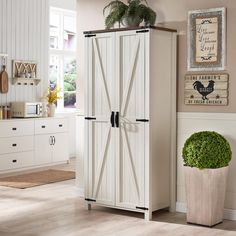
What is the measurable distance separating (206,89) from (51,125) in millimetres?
3810

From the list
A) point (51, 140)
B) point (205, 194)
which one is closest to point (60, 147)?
point (51, 140)

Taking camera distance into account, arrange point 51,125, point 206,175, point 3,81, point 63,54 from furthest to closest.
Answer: point 63,54 → point 51,125 → point 3,81 → point 206,175

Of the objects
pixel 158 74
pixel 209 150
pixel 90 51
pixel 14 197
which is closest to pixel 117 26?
pixel 90 51

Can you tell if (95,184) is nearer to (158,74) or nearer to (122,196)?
(122,196)

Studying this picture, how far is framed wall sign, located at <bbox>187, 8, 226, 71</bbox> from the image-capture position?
5.16 meters

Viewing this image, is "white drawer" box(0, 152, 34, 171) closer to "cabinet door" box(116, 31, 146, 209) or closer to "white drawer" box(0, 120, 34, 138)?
"white drawer" box(0, 120, 34, 138)

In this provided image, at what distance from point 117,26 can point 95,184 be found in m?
1.69

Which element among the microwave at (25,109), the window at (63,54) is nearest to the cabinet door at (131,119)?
the microwave at (25,109)

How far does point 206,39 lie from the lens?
17.2ft

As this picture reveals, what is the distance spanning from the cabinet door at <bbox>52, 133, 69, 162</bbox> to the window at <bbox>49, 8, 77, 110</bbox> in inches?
45.8

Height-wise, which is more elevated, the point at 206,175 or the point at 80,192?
the point at 206,175

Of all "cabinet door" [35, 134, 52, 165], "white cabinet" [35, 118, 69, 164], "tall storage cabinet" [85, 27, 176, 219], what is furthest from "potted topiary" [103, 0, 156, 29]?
"cabinet door" [35, 134, 52, 165]

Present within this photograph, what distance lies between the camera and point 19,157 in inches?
314

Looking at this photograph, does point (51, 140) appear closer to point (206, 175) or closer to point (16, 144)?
point (16, 144)
